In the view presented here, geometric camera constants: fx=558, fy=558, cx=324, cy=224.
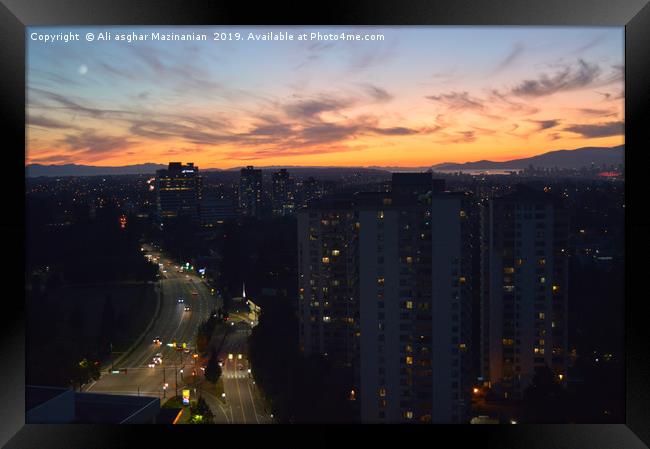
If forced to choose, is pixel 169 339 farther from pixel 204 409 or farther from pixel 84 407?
pixel 84 407

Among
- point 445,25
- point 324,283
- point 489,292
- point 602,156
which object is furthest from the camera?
point 489,292

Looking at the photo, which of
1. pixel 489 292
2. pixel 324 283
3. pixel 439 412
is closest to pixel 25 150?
pixel 324 283

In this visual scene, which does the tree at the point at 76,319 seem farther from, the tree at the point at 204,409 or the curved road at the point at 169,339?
the tree at the point at 204,409

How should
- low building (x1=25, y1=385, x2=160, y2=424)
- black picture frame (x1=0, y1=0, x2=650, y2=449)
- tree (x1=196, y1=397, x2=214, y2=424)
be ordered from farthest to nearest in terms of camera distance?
tree (x1=196, y1=397, x2=214, y2=424) → low building (x1=25, y1=385, x2=160, y2=424) → black picture frame (x1=0, y1=0, x2=650, y2=449)

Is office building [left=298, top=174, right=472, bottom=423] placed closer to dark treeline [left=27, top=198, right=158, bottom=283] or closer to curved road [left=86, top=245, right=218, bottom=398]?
curved road [left=86, top=245, right=218, bottom=398]

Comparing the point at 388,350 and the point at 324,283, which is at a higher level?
the point at 324,283

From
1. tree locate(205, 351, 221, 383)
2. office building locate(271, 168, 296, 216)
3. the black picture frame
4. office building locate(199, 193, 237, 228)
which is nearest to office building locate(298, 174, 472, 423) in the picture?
office building locate(271, 168, 296, 216)

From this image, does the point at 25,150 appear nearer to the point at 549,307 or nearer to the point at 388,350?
the point at 388,350

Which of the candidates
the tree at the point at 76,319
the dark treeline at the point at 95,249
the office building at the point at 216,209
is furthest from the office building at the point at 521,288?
the tree at the point at 76,319
